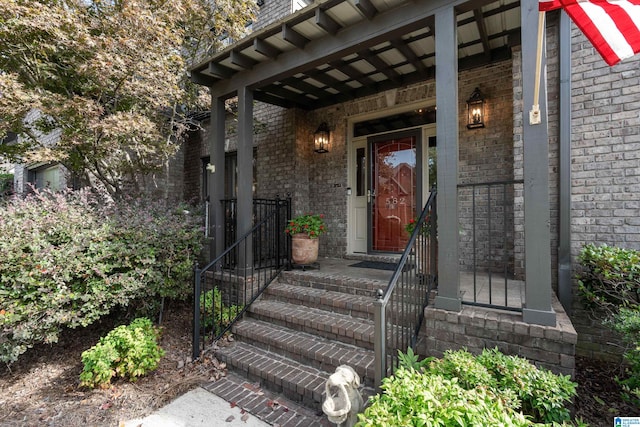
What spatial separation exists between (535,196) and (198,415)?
2.96m

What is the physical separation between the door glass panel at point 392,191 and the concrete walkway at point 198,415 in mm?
3208

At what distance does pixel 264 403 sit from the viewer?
2.46m

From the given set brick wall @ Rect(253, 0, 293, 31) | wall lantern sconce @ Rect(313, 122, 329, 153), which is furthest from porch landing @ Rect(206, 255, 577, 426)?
brick wall @ Rect(253, 0, 293, 31)

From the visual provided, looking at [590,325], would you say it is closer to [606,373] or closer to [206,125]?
[606,373]

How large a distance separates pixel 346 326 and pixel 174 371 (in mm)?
→ 1704

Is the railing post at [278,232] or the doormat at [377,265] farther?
the doormat at [377,265]

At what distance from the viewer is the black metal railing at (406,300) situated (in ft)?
6.50

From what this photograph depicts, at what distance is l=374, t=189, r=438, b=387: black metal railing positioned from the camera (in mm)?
1980

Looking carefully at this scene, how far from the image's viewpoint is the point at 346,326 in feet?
9.32

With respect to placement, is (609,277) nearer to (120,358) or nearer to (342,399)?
(342,399)

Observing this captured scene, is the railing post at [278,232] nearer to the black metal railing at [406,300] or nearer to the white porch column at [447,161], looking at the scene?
the black metal railing at [406,300]

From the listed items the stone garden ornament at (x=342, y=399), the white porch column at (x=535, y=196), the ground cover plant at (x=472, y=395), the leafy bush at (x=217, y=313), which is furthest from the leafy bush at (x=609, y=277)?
the leafy bush at (x=217, y=313)

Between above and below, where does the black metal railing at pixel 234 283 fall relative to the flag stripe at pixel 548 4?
below

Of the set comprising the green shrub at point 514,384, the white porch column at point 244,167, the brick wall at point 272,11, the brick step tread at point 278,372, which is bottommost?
the brick step tread at point 278,372
